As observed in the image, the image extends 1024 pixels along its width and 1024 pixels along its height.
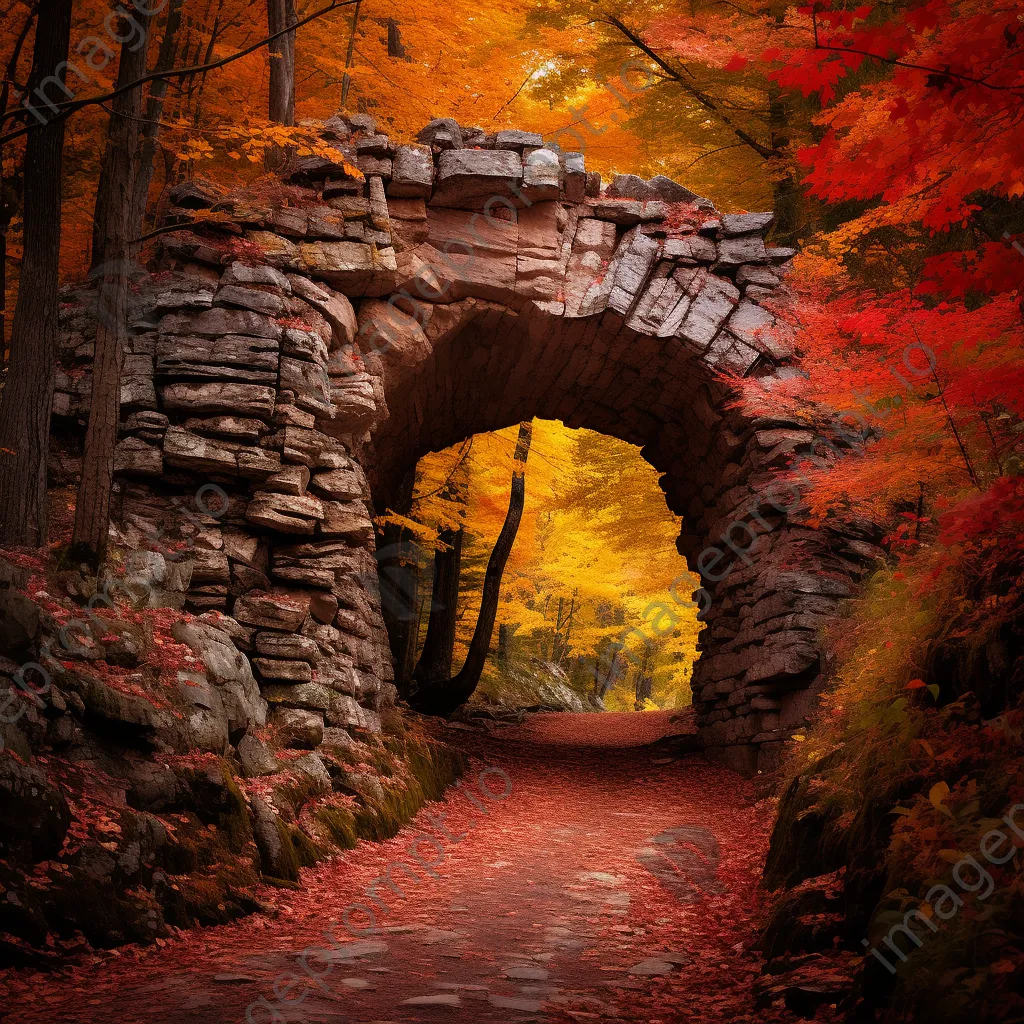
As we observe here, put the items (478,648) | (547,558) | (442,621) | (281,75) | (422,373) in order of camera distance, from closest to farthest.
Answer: (281,75) → (422,373) → (478,648) → (442,621) → (547,558)

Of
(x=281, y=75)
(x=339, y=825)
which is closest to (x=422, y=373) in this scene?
(x=281, y=75)

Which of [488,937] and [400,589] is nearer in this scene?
[488,937]

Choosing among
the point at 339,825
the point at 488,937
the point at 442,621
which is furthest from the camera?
the point at 442,621

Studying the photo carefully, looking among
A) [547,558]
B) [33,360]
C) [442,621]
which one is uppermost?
[33,360]

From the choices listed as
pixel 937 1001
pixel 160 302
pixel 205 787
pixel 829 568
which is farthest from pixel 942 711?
pixel 160 302

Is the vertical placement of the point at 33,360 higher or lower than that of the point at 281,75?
lower

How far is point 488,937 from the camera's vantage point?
5.46 m

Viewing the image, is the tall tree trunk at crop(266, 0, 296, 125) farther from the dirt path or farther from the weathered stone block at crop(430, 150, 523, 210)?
the dirt path

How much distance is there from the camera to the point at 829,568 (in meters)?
10.9

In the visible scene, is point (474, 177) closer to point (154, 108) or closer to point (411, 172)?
point (411, 172)

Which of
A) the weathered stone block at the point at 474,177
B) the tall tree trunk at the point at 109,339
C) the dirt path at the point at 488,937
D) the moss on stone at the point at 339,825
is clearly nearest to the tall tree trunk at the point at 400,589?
the weathered stone block at the point at 474,177

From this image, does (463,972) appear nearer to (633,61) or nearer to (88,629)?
(88,629)

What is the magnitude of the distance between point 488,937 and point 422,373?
7.74 meters

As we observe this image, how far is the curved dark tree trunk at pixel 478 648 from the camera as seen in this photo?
49.6 feet
